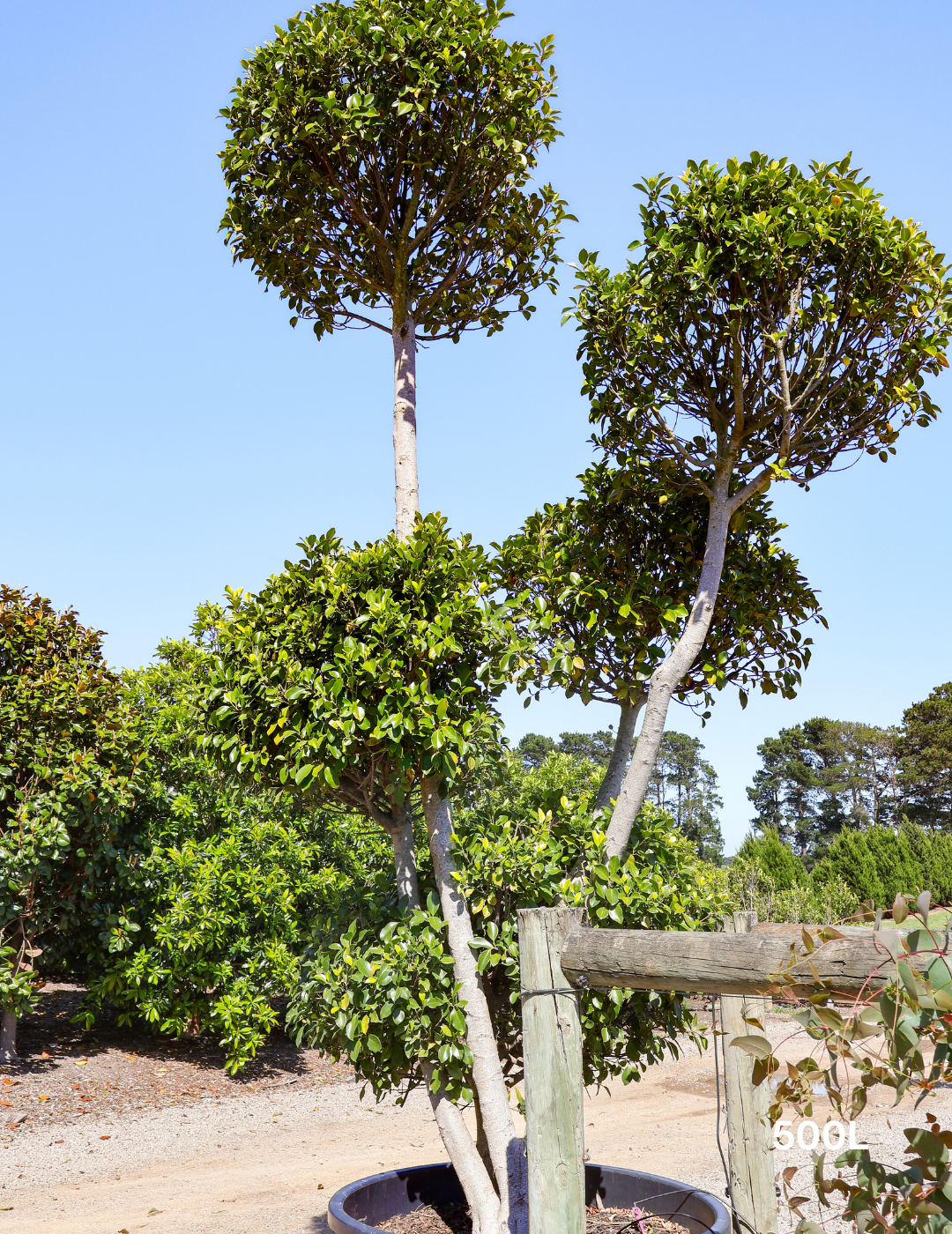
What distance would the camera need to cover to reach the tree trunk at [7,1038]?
883 centimetres

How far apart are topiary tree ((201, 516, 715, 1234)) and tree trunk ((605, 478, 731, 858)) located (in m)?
0.16

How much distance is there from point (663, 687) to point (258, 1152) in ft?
18.6

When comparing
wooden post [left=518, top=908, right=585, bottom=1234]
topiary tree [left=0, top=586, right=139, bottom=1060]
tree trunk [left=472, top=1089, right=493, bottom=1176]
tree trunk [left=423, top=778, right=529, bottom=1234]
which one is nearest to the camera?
wooden post [left=518, top=908, right=585, bottom=1234]

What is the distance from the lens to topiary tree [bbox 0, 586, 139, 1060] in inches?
→ 319

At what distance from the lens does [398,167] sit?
187 inches

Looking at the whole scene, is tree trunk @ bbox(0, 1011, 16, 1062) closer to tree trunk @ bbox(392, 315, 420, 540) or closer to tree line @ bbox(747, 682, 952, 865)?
tree trunk @ bbox(392, 315, 420, 540)

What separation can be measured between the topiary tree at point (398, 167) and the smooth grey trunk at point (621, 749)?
4.92 feet

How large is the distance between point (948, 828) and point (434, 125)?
128 feet

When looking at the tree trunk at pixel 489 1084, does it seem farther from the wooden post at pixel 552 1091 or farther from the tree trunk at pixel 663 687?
the wooden post at pixel 552 1091

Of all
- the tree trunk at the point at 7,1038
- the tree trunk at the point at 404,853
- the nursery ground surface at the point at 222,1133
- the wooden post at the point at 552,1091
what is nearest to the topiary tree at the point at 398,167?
the tree trunk at the point at 404,853

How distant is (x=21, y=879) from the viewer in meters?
7.98

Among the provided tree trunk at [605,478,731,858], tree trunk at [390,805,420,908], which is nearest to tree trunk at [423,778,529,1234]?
tree trunk at [390,805,420,908]

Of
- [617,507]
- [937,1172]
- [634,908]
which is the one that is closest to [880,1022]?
[937,1172]

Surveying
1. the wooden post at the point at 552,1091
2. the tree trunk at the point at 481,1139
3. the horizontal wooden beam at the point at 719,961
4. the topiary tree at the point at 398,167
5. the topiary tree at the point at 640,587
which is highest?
the topiary tree at the point at 398,167
